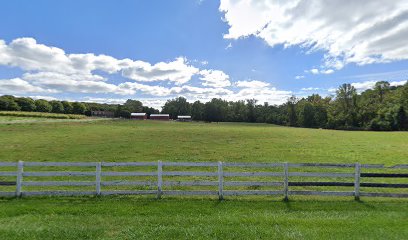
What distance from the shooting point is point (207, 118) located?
515 ft

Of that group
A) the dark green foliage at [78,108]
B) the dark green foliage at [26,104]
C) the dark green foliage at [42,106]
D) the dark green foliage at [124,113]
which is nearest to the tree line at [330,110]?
the dark green foliage at [124,113]

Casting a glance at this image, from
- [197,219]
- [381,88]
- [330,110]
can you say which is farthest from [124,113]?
[197,219]

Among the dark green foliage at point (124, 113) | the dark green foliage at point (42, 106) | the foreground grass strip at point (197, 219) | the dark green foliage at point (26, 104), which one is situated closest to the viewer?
the foreground grass strip at point (197, 219)

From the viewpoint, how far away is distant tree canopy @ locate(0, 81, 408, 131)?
9762 centimetres

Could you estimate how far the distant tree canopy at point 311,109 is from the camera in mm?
97625

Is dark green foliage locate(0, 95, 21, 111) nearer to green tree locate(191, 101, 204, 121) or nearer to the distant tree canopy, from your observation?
the distant tree canopy

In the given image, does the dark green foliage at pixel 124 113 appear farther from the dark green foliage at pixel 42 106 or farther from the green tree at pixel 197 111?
the dark green foliage at pixel 42 106

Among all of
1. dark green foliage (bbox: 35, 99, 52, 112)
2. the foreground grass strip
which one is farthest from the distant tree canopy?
the foreground grass strip

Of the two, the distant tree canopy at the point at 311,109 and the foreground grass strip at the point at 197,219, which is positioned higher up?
the distant tree canopy at the point at 311,109

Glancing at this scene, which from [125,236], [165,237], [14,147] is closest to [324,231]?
[165,237]

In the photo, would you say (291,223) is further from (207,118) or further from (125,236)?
(207,118)

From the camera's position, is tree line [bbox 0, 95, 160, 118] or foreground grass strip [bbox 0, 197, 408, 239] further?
tree line [bbox 0, 95, 160, 118]

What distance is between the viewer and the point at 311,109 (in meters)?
126

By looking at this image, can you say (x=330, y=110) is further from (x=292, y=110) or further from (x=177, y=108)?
(x=177, y=108)
